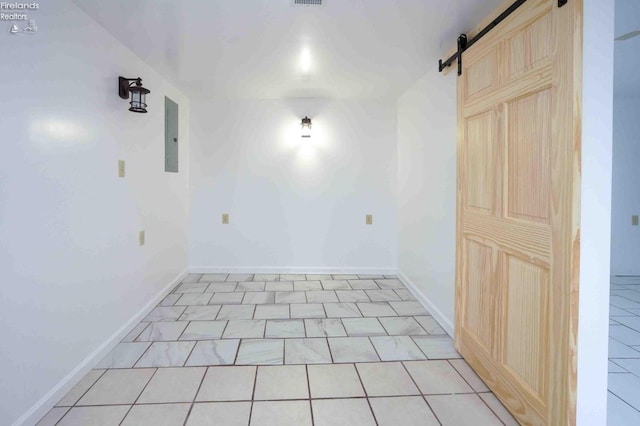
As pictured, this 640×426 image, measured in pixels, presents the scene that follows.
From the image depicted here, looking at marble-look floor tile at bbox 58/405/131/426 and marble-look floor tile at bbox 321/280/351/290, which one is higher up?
marble-look floor tile at bbox 321/280/351/290

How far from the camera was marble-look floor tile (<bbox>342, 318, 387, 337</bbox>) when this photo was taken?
275cm

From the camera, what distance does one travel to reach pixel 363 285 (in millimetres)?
4062

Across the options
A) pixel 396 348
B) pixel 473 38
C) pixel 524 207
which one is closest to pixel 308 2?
pixel 473 38

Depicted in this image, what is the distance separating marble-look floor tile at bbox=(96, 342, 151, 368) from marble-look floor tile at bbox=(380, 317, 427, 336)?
73.8 inches

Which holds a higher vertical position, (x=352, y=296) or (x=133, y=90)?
(x=133, y=90)

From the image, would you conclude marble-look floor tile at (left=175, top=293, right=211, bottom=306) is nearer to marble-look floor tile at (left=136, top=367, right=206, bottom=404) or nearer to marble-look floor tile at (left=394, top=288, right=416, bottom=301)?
marble-look floor tile at (left=136, top=367, right=206, bottom=404)

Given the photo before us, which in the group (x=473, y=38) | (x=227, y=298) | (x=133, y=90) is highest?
(x=473, y=38)

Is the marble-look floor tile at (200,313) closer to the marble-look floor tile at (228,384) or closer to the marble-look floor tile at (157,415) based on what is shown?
the marble-look floor tile at (228,384)

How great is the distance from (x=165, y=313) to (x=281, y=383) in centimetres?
160

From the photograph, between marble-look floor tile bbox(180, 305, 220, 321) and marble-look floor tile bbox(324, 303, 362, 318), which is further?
marble-look floor tile bbox(324, 303, 362, 318)

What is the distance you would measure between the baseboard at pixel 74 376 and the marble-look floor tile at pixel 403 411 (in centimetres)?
170

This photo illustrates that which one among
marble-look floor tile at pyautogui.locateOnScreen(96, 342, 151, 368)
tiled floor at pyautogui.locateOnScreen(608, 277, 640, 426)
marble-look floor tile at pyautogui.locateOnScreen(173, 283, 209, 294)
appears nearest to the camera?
tiled floor at pyautogui.locateOnScreen(608, 277, 640, 426)

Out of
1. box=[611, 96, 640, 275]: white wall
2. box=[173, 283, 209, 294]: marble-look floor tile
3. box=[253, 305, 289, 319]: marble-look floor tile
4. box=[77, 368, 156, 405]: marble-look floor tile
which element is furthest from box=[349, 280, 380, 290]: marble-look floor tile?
box=[611, 96, 640, 275]: white wall

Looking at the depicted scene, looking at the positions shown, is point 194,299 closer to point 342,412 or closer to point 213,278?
point 213,278
